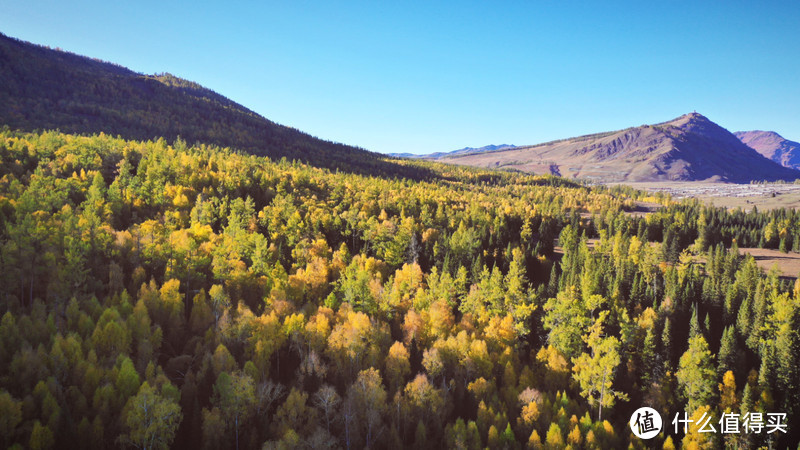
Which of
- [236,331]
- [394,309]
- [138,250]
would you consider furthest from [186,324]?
[394,309]

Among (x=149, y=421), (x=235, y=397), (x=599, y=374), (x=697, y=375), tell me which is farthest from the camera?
(x=599, y=374)

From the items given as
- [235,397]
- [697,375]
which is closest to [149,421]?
[235,397]

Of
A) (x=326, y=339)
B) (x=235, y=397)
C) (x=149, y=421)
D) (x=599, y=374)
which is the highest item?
(x=149, y=421)

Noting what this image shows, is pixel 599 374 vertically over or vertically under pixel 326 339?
under

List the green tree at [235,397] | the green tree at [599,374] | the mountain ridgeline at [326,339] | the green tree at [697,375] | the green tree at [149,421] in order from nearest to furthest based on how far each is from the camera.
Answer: the green tree at [149,421] → the mountain ridgeline at [326,339] → the green tree at [235,397] → the green tree at [599,374] → the green tree at [697,375]

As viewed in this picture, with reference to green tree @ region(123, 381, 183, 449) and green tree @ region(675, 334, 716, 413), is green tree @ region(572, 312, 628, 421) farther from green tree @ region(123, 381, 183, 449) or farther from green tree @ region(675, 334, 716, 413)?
green tree @ region(123, 381, 183, 449)

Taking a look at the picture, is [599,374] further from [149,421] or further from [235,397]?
[149,421]

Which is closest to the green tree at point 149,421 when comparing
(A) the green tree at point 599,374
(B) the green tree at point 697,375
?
(A) the green tree at point 599,374

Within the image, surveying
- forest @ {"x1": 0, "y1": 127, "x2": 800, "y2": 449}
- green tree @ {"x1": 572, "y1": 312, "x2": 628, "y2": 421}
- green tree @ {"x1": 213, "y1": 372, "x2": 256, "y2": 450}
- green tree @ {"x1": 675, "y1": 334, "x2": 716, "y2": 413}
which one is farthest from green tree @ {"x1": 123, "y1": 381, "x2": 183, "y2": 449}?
green tree @ {"x1": 675, "y1": 334, "x2": 716, "y2": 413}

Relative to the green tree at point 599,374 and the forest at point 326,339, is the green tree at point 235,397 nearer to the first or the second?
the forest at point 326,339
